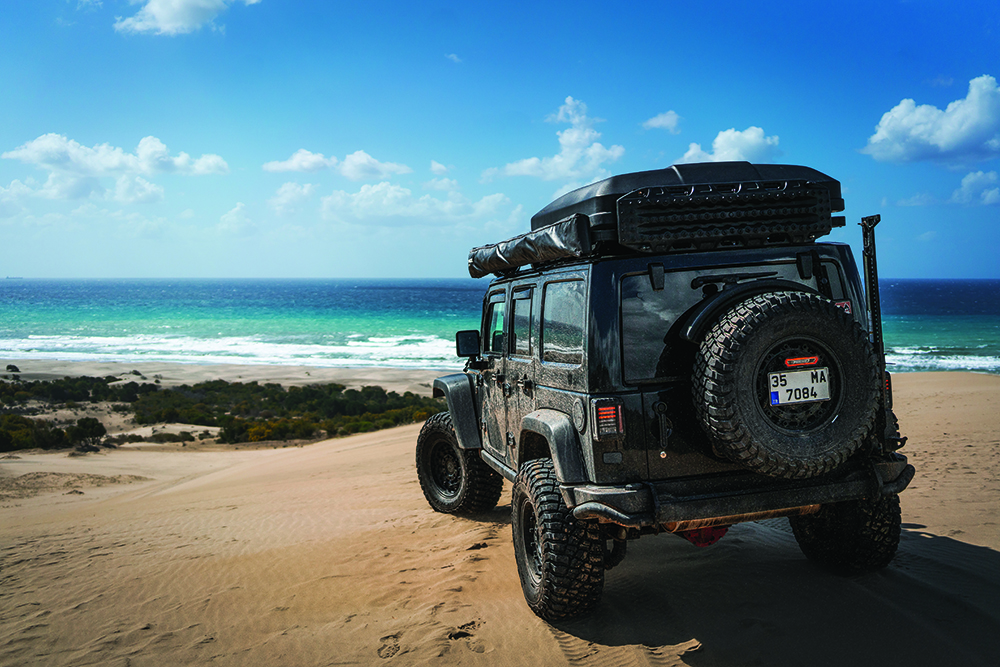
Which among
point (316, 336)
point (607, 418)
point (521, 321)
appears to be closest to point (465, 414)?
point (521, 321)

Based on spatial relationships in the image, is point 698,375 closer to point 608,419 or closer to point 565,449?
point 608,419

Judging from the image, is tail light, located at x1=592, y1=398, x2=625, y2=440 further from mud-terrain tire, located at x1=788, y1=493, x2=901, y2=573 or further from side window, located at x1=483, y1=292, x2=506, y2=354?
side window, located at x1=483, y1=292, x2=506, y2=354

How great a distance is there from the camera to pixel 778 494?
367 centimetres

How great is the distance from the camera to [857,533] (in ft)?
14.6

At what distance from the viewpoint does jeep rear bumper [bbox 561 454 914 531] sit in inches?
139

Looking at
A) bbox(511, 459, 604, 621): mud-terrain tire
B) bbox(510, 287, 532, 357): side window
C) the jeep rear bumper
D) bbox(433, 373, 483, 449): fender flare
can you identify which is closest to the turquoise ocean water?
bbox(433, 373, 483, 449): fender flare

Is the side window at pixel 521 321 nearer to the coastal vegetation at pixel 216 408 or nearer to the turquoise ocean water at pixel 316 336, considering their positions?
the coastal vegetation at pixel 216 408

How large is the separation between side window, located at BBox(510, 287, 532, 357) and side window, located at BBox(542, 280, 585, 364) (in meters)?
0.31

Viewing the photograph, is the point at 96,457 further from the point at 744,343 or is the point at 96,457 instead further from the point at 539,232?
the point at 744,343

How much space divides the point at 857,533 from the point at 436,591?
294 cm

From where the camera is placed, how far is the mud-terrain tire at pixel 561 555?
3912 millimetres

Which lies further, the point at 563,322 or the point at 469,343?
the point at 469,343

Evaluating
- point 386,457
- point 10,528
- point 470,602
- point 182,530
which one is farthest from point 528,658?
point 386,457

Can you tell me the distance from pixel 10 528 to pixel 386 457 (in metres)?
5.26
